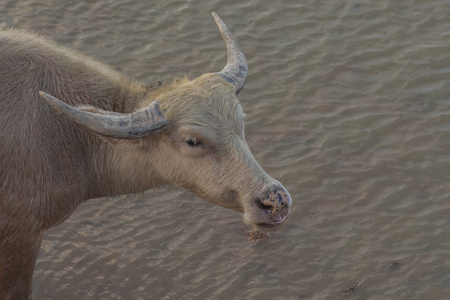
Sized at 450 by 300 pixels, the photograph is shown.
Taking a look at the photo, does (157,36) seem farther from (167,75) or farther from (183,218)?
(183,218)

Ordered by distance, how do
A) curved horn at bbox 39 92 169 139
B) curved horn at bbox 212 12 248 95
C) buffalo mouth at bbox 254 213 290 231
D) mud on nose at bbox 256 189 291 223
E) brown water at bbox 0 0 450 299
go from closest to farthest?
curved horn at bbox 39 92 169 139, mud on nose at bbox 256 189 291 223, buffalo mouth at bbox 254 213 290 231, curved horn at bbox 212 12 248 95, brown water at bbox 0 0 450 299

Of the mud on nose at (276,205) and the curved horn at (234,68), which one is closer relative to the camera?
the mud on nose at (276,205)

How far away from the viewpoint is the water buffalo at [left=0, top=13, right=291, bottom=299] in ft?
16.9

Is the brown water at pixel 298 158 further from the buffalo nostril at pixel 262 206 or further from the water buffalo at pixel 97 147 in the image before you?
the buffalo nostril at pixel 262 206

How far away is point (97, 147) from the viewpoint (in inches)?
223

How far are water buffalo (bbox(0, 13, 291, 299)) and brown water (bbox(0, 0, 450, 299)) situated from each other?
59.1 inches

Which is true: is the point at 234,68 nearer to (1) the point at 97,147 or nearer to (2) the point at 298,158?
(1) the point at 97,147

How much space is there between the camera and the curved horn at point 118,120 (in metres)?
4.81

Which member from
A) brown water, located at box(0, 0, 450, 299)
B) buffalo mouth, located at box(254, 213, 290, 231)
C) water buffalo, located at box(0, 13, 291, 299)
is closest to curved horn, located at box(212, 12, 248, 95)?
water buffalo, located at box(0, 13, 291, 299)

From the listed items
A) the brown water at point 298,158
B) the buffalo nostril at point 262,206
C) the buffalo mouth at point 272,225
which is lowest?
the brown water at point 298,158

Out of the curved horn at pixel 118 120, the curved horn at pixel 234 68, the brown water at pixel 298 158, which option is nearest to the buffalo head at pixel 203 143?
the curved horn at pixel 118 120

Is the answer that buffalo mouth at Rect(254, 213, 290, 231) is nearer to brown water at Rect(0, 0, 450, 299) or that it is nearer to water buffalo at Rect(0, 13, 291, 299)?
water buffalo at Rect(0, 13, 291, 299)

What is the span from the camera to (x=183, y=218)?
7434 mm

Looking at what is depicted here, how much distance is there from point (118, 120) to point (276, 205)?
1.35m
